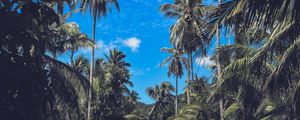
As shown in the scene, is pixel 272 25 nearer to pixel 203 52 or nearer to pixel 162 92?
pixel 203 52

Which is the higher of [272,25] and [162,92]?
[162,92]

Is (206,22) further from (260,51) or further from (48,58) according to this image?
(48,58)

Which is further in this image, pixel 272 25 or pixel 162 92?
pixel 162 92

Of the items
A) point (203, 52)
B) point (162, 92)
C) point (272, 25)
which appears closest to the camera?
point (203, 52)

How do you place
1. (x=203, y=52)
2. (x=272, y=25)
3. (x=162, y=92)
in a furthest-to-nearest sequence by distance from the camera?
1. (x=162, y=92)
2. (x=272, y=25)
3. (x=203, y=52)

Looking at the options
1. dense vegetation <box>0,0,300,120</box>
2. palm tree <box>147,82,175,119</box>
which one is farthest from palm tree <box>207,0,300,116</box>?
palm tree <box>147,82,175,119</box>

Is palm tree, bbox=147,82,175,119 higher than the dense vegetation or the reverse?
higher

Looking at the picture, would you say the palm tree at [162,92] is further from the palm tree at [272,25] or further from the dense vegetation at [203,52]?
the palm tree at [272,25]

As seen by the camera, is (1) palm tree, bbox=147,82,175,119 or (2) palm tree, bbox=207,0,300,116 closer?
(2) palm tree, bbox=207,0,300,116

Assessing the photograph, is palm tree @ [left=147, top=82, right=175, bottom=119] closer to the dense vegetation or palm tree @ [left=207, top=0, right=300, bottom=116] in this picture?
the dense vegetation

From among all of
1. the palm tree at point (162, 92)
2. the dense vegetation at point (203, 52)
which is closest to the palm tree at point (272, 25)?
the dense vegetation at point (203, 52)

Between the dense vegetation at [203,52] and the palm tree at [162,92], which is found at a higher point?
the palm tree at [162,92]

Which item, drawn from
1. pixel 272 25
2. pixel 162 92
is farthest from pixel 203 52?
pixel 162 92

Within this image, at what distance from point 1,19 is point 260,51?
4.24m
